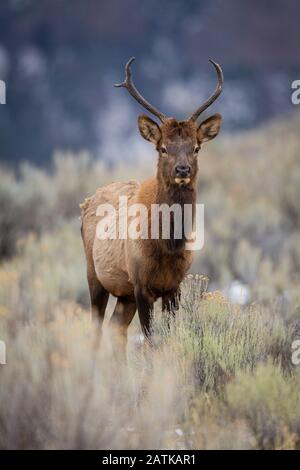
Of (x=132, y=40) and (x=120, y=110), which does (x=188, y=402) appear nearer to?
(x=120, y=110)

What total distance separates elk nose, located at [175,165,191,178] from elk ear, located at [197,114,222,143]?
2.21 feet

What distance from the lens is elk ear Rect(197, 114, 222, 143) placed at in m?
Answer: 7.75

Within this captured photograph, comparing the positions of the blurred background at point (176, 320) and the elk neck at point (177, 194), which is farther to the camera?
the elk neck at point (177, 194)

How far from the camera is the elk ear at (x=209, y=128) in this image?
7.75 metres

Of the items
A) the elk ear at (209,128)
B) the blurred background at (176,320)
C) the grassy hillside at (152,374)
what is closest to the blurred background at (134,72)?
the blurred background at (176,320)

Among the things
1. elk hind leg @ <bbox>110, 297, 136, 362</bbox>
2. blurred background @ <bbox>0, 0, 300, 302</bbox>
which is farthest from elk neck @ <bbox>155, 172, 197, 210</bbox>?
blurred background @ <bbox>0, 0, 300, 302</bbox>

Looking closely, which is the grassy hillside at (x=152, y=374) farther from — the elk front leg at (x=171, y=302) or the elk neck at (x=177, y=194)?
the elk neck at (x=177, y=194)

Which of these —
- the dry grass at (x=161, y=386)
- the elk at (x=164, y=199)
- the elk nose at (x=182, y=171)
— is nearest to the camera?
the dry grass at (x=161, y=386)

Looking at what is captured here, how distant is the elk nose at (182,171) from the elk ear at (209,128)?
2.21 feet

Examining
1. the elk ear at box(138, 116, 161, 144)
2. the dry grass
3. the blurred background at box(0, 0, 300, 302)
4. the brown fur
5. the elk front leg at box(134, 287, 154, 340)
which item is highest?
the blurred background at box(0, 0, 300, 302)

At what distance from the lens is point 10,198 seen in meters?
15.7

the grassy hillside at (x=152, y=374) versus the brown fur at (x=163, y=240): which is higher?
the brown fur at (x=163, y=240)

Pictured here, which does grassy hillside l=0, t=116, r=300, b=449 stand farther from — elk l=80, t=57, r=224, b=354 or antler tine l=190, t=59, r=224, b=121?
antler tine l=190, t=59, r=224, b=121

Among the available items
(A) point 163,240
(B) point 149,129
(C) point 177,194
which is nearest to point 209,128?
(B) point 149,129
